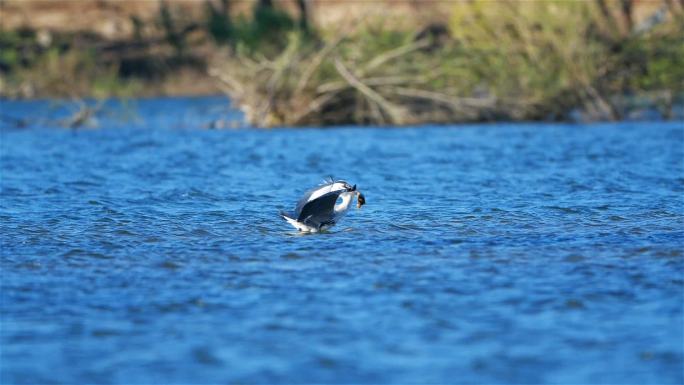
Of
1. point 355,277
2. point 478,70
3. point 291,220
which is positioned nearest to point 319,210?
point 291,220

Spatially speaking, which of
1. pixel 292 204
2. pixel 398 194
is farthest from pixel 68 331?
pixel 398 194

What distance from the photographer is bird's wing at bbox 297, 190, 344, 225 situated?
1227cm

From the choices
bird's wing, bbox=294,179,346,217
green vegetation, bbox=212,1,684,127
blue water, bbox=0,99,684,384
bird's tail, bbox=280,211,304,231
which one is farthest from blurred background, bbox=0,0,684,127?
bird's wing, bbox=294,179,346,217

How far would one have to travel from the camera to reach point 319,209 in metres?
12.5

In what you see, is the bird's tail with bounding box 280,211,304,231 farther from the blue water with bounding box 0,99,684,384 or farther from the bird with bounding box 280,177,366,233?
the blue water with bounding box 0,99,684,384

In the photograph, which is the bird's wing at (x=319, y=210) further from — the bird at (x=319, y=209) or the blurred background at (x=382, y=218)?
the blurred background at (x=382, y=218)

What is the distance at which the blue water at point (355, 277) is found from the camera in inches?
291

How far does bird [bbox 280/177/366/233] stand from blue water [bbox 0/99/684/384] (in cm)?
17

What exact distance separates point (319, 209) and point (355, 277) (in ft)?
8.11

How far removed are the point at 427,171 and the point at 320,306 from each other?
11.8 metres

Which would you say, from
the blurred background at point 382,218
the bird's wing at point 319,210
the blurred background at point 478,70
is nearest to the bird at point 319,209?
the bird's wing at point 319,210

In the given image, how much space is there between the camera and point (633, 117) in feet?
105

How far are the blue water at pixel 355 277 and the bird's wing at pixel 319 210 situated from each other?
206mm

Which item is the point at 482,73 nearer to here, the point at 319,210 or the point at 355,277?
the point at 319,210
